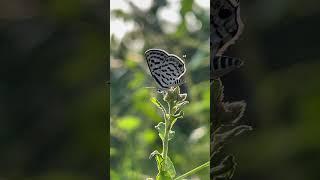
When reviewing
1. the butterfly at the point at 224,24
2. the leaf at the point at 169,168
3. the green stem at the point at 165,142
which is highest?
the butterfly at the point at 224,24

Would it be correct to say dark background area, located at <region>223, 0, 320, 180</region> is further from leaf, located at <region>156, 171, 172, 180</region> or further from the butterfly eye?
leaf, located at <region>156, 171, 172, 180</region>

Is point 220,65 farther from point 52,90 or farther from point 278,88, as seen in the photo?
point 52,90

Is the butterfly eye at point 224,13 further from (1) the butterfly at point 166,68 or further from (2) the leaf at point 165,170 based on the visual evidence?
(2) the leaf at point 165,170

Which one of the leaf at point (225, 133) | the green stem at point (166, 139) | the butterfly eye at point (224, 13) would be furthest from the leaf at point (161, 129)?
the butterfly eye at point (224, 13)

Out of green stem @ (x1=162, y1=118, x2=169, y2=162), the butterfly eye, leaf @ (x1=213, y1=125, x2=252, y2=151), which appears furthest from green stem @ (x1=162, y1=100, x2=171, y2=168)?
the butterfly eye

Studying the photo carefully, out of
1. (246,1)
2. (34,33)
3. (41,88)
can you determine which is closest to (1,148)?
(41,88)

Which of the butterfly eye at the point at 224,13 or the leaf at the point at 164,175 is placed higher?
the butterfly eye at the point at 224,13
